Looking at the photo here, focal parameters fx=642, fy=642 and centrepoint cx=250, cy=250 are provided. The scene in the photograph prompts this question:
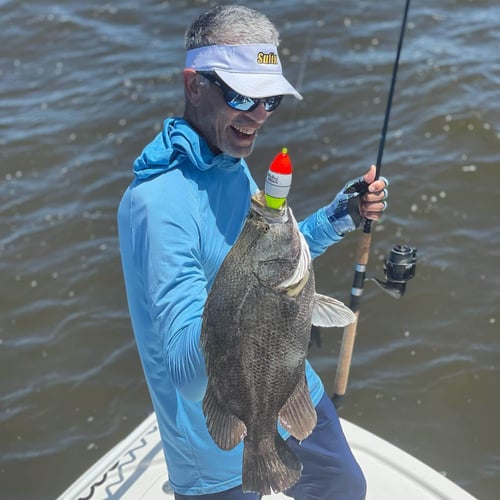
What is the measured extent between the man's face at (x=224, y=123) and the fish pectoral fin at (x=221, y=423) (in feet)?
3.57

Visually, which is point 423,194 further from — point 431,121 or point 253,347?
point 253,347

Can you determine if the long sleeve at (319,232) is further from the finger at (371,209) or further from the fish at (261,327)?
the fish at (261,327)

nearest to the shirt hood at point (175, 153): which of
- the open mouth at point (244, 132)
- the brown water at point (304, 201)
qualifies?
the open mouth at point (244, 132)

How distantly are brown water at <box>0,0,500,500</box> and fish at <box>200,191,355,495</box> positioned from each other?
383cm

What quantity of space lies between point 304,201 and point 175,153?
18.9 ft

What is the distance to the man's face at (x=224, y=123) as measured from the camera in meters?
2.68

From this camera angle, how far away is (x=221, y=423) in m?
2.27

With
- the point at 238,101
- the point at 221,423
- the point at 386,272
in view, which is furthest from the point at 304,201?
the point at 221,423

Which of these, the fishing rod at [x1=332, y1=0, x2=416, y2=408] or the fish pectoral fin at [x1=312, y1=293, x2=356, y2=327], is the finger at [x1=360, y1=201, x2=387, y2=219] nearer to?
the fishing rod at [x1=332, y1=0, x2=416, y2=408]

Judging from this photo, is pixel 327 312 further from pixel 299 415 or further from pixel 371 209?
pixel 371 209

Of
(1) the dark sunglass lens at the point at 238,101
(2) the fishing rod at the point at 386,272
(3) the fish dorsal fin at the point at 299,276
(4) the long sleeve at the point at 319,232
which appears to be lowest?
(2) the fishing rod at the point at 386,272

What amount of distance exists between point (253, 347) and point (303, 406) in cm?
41

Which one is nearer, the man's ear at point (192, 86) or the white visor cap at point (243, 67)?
the white visor cap at point (243, 67)

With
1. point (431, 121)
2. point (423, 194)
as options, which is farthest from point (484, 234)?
point (431, 121)
